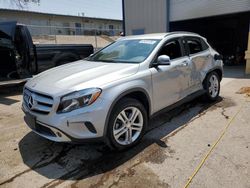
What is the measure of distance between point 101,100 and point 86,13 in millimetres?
30893

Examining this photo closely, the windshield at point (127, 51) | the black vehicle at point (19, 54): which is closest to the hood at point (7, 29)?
the black vehicle at point (19, 54)

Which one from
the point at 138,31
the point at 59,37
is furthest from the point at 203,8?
the point at 59,37

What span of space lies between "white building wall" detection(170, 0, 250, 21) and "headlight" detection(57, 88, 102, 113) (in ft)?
32.4

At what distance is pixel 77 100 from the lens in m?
2.89

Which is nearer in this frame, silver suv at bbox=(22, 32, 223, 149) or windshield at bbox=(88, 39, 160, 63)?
silver suv at bbox=(22, 32, 223, 149)

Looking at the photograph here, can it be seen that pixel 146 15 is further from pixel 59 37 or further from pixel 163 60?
pixel 163 60

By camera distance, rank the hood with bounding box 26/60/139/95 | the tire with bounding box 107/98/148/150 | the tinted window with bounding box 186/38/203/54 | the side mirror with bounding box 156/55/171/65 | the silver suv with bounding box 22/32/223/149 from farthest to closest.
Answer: the tinted window with bounding box 186/38/203/54 → the side mirror with bounding box 156/55/171/65 → the tire with bounding box 107/98/148/150 → the hood with bounding box 26/60/139/95 → the silver suv with bounding box 22/32/223/149

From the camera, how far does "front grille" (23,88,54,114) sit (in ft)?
9.86

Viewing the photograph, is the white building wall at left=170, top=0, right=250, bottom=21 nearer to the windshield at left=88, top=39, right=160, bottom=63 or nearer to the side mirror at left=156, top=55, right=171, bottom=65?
the windshield at left=88, top=39, right=160, bottom=63

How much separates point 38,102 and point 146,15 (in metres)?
13.0

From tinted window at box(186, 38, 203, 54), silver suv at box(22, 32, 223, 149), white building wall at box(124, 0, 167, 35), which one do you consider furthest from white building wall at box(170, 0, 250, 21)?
silver suv at box(22, 32, 223, 149)

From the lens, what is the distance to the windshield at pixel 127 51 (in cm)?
389

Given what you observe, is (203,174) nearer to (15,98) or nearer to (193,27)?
(15,98)

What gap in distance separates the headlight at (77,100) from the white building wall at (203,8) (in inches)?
389
